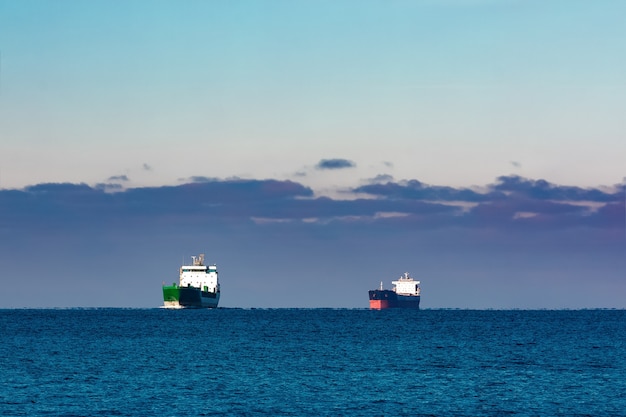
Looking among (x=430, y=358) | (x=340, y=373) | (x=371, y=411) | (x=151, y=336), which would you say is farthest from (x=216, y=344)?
(x=371, y=411)

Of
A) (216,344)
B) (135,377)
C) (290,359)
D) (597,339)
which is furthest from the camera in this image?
(597,339)

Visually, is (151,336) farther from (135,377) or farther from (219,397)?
(219,397)

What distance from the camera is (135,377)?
261ft

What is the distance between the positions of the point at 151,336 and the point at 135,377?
72.5m

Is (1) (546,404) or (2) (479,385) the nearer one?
(1) (546,404)

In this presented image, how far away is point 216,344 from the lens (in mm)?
128000

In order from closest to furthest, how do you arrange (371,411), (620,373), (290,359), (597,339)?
(371,411), (620,373), (290,359), (597,339)

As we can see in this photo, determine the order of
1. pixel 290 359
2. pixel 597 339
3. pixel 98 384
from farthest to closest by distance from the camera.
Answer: pixel 597 339 → pixel 290 359 → pixel 98 384

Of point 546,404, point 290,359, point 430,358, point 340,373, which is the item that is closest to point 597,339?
point 430,358

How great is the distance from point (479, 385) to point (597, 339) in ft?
266

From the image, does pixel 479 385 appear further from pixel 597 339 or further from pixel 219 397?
pixel 597 339

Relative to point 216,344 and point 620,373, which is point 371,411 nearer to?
point 620,373

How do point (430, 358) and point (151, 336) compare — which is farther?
point (151, 336)

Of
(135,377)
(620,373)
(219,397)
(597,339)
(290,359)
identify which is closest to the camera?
(219,397)
